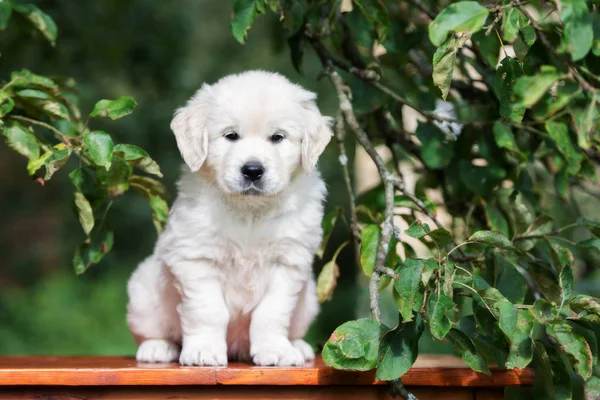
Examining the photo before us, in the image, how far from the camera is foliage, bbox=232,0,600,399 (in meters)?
2.70

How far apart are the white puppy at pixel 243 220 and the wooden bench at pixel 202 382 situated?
0.15 metres

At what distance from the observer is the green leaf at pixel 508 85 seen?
9.42 feet

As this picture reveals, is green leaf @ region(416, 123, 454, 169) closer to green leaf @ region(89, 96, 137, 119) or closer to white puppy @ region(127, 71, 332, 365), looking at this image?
white puppy @ region(127, 71, 332, 365)

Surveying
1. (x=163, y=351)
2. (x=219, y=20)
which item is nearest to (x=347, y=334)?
(x=163, y=351)

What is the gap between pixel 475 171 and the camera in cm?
388

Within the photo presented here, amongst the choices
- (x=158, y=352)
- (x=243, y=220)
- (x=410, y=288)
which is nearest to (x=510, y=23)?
(x=410, y=288)

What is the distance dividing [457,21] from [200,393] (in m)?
1.56

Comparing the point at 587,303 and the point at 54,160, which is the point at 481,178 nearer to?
the point at 587,303

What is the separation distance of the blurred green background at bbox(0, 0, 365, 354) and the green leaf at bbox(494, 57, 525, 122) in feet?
11.2

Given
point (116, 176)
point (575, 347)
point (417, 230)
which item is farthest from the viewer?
point (116, 176)

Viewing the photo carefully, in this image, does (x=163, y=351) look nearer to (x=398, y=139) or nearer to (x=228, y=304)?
(x=228, y=304)

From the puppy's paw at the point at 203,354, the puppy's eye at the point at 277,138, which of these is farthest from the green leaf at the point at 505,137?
the puppy's paw at the point at 203,354

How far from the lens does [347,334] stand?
9.05 ft

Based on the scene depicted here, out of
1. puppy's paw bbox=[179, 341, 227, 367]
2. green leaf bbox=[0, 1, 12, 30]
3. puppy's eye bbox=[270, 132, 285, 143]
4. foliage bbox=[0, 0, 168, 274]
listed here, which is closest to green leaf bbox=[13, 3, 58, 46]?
foliage bbox=[0, 0, 168, 274]
